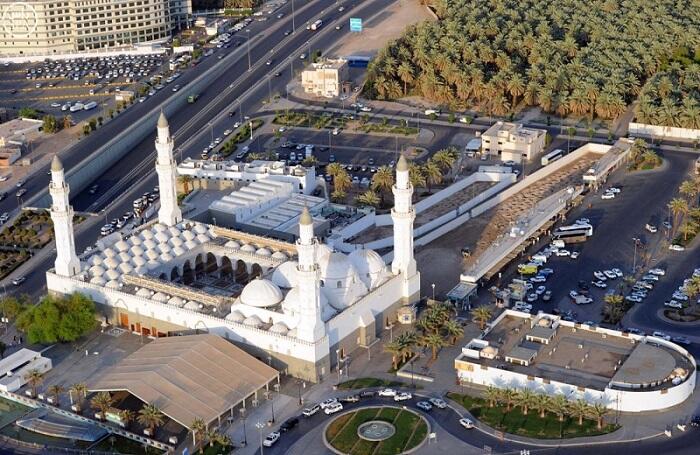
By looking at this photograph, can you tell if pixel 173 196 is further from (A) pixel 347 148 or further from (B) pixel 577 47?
(B) pixel 577 47

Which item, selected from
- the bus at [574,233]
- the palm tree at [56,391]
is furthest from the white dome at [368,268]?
the palm tree at [56,391]

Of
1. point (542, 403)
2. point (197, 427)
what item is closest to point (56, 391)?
point (197, 427)

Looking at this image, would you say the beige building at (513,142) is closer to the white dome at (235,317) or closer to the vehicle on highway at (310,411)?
the white dome at (235,317)

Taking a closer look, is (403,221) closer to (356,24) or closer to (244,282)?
(244,282)

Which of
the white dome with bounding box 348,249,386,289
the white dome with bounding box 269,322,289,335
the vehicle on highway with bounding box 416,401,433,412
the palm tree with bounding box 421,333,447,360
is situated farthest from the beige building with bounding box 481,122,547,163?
the vehicle on highway with bounding box 416,401,433,412

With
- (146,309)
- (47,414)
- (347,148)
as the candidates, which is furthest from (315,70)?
(47,414)

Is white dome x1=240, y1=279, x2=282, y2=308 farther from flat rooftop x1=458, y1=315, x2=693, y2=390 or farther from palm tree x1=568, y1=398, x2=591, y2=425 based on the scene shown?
palm tree x1=568, y1=398, x2=591, y2=425
